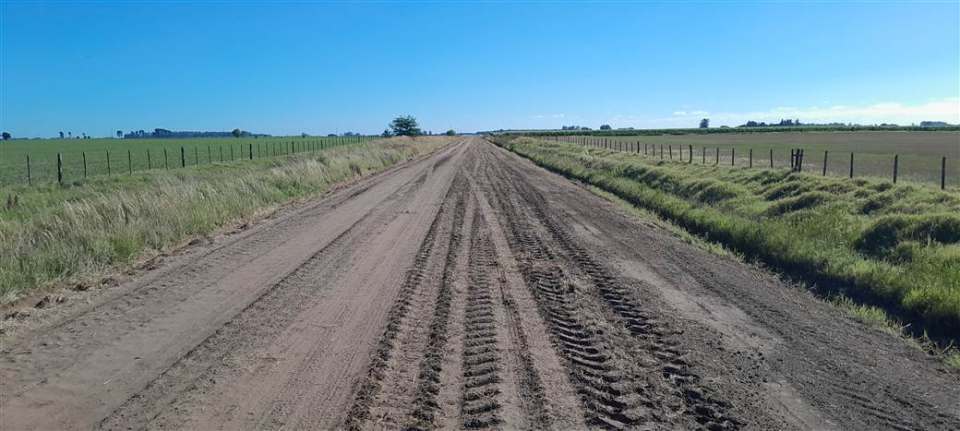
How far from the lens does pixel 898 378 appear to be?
17.9ft

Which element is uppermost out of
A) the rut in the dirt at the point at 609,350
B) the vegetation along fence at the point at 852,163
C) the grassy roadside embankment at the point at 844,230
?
the vegetation along fence at the point at 852,163

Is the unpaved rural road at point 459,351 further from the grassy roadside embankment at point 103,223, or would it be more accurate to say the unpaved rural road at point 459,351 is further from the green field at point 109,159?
the green field at point 109,159

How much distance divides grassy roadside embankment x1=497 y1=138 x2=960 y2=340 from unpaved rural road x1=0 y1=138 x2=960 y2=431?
0.90 meters

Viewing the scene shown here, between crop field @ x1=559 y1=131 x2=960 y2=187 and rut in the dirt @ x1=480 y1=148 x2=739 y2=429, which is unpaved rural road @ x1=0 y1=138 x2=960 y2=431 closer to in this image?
rut in the dirt @ x1=480 y1=148 x2=739 y2=429

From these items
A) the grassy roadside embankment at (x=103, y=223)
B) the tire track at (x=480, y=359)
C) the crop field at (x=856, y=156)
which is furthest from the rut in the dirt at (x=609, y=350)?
the crop field at (x=856, y=156)

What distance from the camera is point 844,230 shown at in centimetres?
1166

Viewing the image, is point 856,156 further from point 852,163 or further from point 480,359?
point 480,359

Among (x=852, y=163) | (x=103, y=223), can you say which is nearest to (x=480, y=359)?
(x=103, y=223)

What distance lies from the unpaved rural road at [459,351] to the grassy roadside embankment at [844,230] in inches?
35.5

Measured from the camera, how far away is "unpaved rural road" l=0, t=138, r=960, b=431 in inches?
179

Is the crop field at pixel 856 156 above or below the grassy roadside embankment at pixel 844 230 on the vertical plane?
above

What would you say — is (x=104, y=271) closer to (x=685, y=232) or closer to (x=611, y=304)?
(x=611, y=304)

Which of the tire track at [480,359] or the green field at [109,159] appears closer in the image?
the tire track at [480,359]

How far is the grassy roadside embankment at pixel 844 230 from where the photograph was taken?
7973mm
